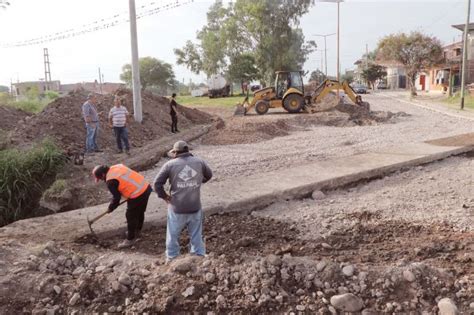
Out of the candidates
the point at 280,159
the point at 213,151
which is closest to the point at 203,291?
the point at 280,159

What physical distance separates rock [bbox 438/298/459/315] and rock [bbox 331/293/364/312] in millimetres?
655

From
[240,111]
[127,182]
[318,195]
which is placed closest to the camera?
[127,182]

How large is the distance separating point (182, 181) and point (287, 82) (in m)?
17.7

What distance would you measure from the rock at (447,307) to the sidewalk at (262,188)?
349 centimetres

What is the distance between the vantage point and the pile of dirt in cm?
377

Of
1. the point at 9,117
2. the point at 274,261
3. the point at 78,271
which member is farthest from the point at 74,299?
the point at 9,117

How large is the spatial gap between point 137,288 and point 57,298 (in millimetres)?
746

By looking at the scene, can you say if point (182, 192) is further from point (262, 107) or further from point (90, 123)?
point (262, 107)

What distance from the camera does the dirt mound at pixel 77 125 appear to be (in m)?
11.2

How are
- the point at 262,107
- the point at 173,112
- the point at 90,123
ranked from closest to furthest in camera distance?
1. the point at 90,123
2. the point at 173,112
3. the point at 262,107

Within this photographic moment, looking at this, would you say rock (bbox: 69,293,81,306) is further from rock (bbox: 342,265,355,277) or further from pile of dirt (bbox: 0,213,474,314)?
rock (bbox: 342,265,355,277)

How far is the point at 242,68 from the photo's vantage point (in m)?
52.1

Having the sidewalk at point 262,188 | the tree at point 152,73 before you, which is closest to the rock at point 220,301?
the sidewalk at point 262,188

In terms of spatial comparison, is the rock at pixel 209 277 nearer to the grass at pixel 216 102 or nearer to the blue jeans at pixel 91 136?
the blue jeans at pixel 91 136
